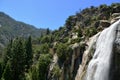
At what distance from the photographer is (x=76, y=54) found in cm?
4919

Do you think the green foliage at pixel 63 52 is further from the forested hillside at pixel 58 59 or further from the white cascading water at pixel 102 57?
the white cascading water at pixel 102 57

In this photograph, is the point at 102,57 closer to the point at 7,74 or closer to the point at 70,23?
the point at 7,74

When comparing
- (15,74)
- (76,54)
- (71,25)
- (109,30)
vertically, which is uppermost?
(71,25)

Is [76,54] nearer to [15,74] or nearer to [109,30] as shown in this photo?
[109,30]

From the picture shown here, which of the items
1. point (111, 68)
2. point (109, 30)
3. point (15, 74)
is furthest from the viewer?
point (15, 74)

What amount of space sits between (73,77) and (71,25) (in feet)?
202

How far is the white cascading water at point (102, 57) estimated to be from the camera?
111 ft

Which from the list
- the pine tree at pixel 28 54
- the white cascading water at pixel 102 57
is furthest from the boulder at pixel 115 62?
the pine tree at pixel 28 54

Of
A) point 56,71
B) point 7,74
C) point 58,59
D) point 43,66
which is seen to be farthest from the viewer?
point 7,74

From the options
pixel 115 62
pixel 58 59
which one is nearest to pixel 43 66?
pixel 58 59

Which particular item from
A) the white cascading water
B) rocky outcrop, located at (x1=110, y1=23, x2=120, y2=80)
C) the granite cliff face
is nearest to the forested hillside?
rocky outcrop, located at (x1=110, y1=23, x2=120, y2=80)

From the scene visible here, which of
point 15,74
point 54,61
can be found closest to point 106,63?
point 54,61

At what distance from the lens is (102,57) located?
35625 millimetres

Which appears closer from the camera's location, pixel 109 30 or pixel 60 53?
pixel 109 30
